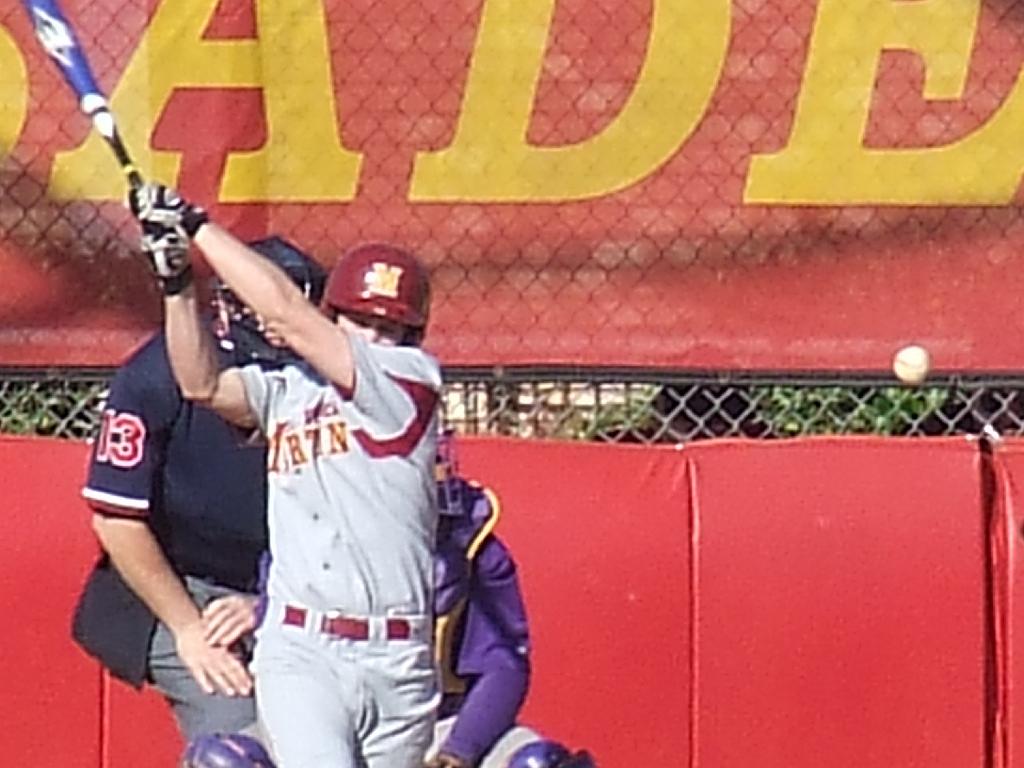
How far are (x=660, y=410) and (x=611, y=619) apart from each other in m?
1.01

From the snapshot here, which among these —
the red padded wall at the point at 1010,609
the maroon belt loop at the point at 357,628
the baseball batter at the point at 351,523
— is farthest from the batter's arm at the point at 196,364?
the red padded wall at the point at 1010,609

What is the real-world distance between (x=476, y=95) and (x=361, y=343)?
6.02ft

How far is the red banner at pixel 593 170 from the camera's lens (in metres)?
7.00

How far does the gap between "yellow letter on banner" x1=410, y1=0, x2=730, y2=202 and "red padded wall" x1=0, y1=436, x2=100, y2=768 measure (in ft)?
3.72

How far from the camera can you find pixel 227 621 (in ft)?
18.9

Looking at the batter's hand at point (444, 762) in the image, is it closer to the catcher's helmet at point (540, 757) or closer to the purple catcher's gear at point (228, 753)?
the catcher's helmet at point (540, 757)

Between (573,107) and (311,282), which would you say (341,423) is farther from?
(573,107)

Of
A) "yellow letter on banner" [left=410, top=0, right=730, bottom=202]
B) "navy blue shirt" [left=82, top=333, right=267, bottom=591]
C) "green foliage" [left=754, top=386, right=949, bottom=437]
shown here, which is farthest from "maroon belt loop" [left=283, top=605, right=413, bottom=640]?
"green foliage" [left=754, top=386, right=949, bottom=437]

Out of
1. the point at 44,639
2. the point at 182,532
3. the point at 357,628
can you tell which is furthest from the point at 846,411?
the point at 357,628

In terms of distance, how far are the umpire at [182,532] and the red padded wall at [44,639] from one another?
0.55m

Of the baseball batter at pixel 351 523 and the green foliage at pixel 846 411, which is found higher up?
the green foliage at pixel 846 411

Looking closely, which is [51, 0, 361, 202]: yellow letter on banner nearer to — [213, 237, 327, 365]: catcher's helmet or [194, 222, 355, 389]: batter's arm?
[213, 237, 327, 365]: catcher's helmet

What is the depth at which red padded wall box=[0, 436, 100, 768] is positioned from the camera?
262 inches

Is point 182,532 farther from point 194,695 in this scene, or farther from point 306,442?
point 306,442
